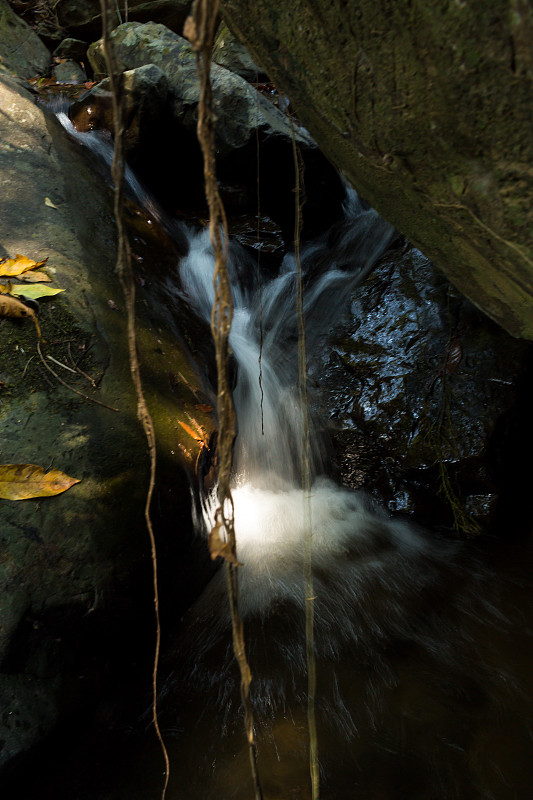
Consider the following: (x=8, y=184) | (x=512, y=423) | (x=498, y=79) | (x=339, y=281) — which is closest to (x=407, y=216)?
(x=498, y=79)

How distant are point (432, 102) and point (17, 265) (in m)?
2.22

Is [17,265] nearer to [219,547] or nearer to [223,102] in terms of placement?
[219,547]

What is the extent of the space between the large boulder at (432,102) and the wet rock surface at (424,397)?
1645mm

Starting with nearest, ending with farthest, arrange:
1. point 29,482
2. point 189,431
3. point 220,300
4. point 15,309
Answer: point 220,300
point 29,482
point 15,309
point 189,431

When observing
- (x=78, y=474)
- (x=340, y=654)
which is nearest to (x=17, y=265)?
(x=78, y=474)

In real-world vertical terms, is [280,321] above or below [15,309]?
above

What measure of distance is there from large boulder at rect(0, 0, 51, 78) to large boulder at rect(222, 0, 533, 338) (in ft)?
28.4

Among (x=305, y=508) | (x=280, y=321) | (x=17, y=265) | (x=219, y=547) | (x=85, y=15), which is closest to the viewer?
(x=219, y=547)

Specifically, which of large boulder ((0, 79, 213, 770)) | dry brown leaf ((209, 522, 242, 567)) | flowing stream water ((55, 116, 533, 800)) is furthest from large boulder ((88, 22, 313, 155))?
dry brown leaf ((209, 522, 242, 567))

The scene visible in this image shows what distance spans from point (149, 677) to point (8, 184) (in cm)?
306

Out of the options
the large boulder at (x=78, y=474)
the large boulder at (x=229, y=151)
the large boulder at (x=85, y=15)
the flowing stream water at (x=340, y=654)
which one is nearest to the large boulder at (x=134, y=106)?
the large boulder at (x=229, y=151)

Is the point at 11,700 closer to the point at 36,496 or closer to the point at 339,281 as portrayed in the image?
the point at 36,496

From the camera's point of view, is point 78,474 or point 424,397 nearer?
point 78,474

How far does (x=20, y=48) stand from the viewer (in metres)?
8.62
